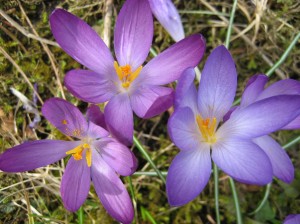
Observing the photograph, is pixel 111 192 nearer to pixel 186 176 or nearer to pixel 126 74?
pixel 186 176

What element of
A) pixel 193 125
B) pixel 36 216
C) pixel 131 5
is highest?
pixel 131 5

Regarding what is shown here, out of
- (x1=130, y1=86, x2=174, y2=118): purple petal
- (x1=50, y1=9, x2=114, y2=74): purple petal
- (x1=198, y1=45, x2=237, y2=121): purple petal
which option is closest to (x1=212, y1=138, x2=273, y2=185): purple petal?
(x1=198, y1=45, x2=237, y2=121): purple petal

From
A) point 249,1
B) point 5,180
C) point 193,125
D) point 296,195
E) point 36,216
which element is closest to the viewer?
point 193,125

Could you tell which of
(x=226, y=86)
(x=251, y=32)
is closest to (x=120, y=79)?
(x=226, y=86)

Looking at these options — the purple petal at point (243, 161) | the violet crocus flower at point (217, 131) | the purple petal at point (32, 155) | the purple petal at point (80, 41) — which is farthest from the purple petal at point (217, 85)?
the purple petal at point (32, 155)

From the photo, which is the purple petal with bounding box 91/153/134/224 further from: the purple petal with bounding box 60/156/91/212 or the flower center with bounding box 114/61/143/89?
the flower center with bounding box 114/61/143/89

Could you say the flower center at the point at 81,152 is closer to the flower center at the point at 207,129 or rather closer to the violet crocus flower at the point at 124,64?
the violet crocus flower at the point at 124,64

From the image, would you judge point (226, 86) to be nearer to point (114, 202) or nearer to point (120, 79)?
point (120, 79)

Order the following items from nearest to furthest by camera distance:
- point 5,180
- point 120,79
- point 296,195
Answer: point 120,79 < point 5,180 < point 296,195
